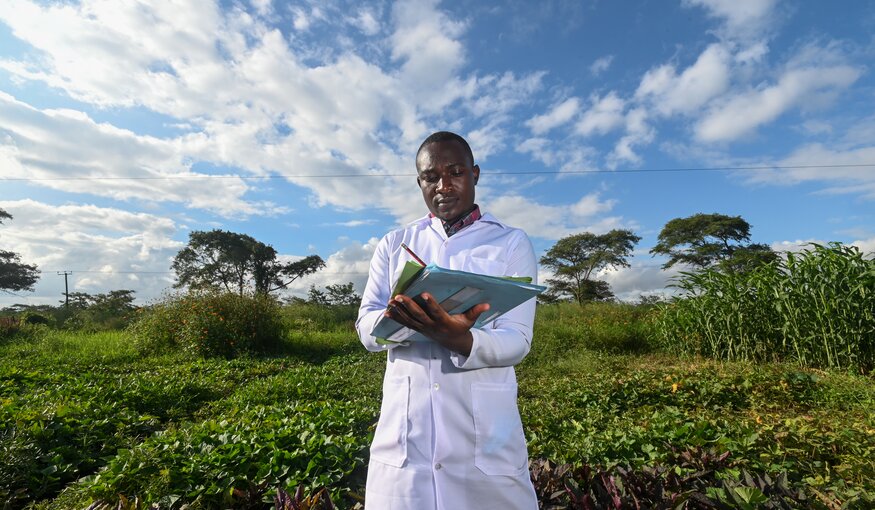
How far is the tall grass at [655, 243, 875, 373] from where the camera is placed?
23.4ft

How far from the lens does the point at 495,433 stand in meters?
1.58

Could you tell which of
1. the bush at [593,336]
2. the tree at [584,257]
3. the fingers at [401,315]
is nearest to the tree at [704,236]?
the tree at [584,257]

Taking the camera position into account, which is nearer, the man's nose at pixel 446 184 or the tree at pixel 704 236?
the man's nose at pixel 446 184

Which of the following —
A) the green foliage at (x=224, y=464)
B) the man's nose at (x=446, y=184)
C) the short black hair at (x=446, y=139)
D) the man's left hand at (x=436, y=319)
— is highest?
the short black hair at (x=446, y=139)

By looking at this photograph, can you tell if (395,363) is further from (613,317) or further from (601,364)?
(613,317)

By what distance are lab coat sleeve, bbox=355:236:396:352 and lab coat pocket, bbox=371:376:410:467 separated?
0.45 ft

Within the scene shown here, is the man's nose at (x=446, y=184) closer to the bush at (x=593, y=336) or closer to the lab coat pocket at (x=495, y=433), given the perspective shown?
the lab coat pocket at (x=495, y=433)

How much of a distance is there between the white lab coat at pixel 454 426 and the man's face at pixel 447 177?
0.25 metres

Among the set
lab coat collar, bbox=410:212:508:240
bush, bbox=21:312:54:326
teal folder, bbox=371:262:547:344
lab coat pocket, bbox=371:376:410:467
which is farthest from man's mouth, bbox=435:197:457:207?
bush, bbox=21:312:54:326

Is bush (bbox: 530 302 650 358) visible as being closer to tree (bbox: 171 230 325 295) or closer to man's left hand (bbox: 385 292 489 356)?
man's left hand (bbox: 385 292 489 356)

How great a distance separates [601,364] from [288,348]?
794 centimetres

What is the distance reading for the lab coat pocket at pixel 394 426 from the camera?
1.59 metres

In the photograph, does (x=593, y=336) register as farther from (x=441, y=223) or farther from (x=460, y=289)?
(x=460, y=289)

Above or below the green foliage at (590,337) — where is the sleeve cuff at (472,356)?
above
